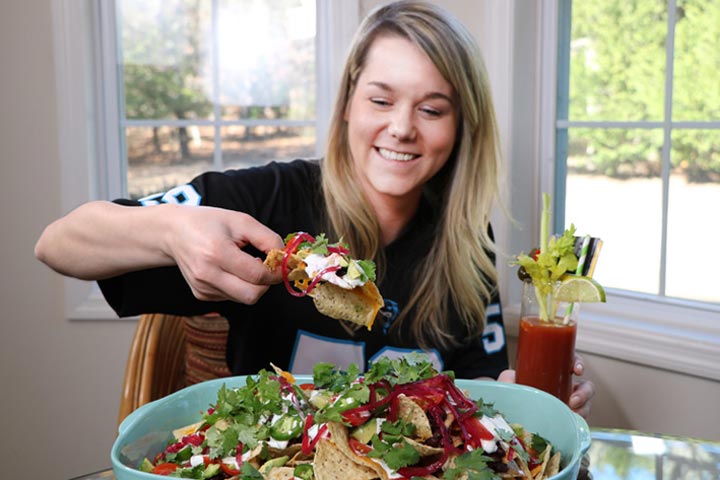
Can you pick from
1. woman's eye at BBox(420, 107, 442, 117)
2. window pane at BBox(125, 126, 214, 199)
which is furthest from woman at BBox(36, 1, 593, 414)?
window pane at BBox(125, 126, 214, 199)

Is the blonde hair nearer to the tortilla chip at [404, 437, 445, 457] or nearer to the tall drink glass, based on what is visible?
the tall drink glass

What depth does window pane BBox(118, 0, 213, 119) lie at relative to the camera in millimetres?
2574

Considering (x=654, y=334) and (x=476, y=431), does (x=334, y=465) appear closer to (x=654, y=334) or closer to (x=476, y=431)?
(x=476, y=431)

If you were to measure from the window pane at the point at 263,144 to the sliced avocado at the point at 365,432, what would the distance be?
1.80 metres

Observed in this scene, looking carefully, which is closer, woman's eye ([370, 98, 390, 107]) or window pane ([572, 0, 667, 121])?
woman's eye ([370, 98, 390, 107])

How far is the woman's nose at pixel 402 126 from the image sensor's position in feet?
Answer: 5.73

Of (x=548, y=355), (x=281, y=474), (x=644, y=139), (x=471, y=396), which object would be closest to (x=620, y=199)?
(x=644, y=139)

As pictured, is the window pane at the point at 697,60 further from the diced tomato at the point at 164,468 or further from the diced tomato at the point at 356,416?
the diced tomato at the point at 164,468

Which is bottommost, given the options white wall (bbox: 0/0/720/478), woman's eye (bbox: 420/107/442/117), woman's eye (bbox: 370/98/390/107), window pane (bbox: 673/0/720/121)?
white wall (bbox: 0/0/720/478)

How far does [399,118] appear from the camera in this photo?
1755mm

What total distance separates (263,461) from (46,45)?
192 centimetres

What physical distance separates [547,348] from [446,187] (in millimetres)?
588

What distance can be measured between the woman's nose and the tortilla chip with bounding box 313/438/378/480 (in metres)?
0.98

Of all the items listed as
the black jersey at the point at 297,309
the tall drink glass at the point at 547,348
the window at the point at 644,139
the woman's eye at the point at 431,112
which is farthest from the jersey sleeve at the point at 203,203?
the window at the point at 644,139
